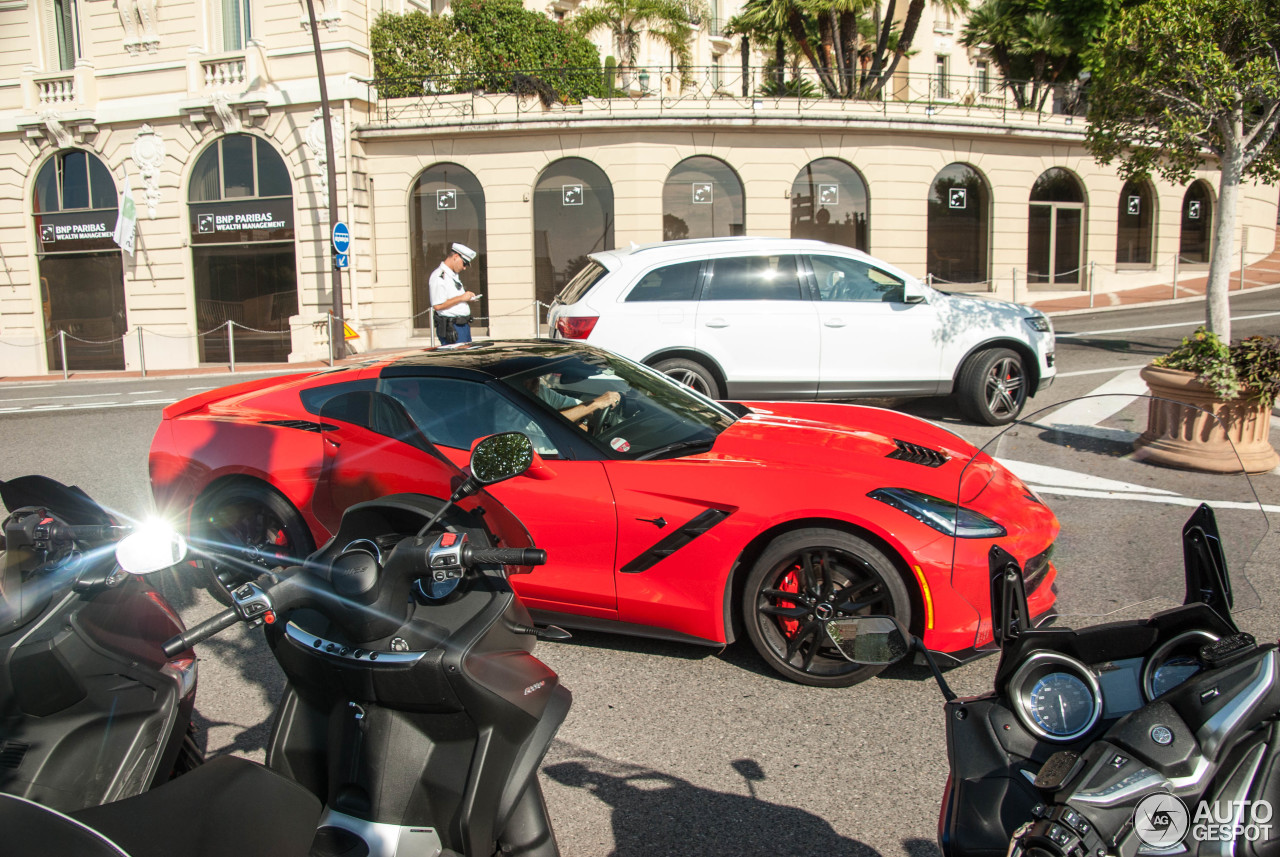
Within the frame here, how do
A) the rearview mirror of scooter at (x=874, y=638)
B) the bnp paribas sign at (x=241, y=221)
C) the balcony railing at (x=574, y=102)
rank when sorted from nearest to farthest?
1. the rearview mirror of scooter at (x=874, y=638)
2. the balcony railing at (x=574, y=102)
3. the bnp paribas sign at (x=241, y=221)

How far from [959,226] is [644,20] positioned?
37.7 ft

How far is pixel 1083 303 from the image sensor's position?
2467 centimetres

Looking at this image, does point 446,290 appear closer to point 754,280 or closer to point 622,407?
point 754,280

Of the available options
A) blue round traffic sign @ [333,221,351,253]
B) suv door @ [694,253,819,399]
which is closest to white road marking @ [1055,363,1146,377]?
suv door @ [694,253,819,399]

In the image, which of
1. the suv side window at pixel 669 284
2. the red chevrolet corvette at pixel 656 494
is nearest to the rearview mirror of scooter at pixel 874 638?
the red chevrolet corvette at pixel 656 494

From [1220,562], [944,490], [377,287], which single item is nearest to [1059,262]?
[377,287]

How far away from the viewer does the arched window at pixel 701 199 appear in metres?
24.4

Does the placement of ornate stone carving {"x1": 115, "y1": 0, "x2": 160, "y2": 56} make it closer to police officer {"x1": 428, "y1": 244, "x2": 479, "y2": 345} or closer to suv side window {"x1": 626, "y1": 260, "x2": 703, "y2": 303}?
police officer {"x1": 428, "y1": 244, "x2": 479, "y2": 345}

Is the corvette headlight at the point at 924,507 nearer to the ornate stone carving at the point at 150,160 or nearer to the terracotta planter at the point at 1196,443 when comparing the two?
the terracotta planter at the point at 1196,443

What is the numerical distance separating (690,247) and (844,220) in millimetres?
17406

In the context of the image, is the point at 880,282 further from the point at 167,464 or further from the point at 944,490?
the point at 167,464

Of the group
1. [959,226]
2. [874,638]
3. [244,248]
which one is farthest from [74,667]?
[959,226]

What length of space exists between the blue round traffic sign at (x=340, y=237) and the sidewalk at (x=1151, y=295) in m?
17.4

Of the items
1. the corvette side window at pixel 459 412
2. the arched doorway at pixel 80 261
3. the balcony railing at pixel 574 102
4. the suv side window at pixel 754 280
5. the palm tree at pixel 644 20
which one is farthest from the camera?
the palm tree at pixel 644 20
